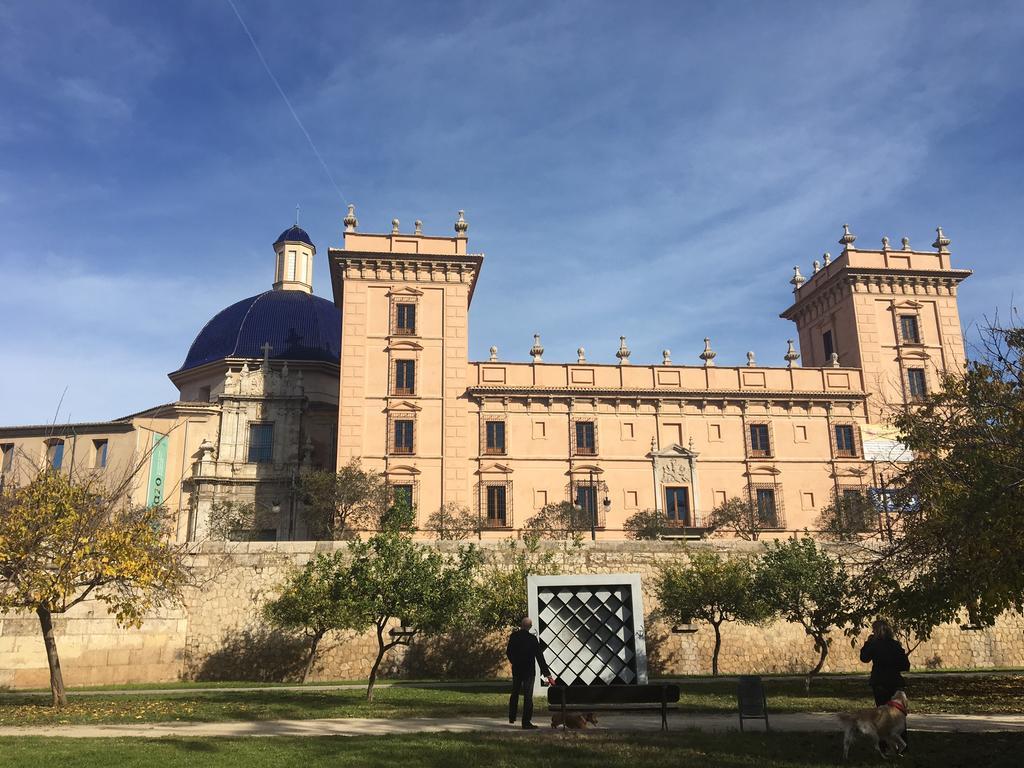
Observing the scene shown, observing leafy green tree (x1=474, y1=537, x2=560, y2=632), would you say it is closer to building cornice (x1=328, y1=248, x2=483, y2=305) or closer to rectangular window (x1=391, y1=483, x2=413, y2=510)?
rectangular window (x1=391, y1=483, x2=413, y2=510)

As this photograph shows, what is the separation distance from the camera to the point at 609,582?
16797 millimetres

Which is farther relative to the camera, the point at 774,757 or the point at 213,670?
the point at 213,670

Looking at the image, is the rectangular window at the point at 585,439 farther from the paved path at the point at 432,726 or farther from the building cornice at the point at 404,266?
the paved path at the point at 432,726

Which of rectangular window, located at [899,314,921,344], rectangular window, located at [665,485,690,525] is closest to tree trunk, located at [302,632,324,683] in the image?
rectangular window, located at [665,485,690,525]

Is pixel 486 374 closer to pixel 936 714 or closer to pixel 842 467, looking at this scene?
pixel 842 467

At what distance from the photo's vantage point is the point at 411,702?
16500 mm

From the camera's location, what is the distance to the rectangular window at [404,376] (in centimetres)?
3903

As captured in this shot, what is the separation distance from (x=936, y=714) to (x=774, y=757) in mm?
5816

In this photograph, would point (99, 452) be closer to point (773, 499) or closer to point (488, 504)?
point (488, 504)

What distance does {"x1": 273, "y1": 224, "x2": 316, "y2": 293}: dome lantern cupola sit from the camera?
173 feet

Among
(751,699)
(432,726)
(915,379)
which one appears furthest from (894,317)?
(432,726)

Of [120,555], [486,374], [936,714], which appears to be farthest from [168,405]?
[936,714]

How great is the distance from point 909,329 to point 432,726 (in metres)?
38.6

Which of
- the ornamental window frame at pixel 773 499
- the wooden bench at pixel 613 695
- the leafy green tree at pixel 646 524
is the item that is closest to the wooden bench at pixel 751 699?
the wooden bench at pixel 613 695
